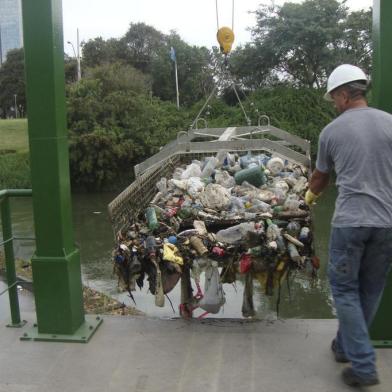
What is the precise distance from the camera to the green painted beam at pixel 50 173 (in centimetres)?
358

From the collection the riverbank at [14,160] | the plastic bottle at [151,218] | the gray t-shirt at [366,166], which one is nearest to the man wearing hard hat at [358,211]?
the gray t-shirt at [366,166]

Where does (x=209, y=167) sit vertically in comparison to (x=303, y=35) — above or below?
below

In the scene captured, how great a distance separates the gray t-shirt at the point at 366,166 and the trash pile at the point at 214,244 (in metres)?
0.96

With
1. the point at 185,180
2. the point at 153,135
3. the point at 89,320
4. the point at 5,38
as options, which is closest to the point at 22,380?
the point at 89,320

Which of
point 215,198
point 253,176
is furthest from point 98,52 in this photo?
point 215,198

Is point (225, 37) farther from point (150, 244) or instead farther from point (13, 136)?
point (13, 136)

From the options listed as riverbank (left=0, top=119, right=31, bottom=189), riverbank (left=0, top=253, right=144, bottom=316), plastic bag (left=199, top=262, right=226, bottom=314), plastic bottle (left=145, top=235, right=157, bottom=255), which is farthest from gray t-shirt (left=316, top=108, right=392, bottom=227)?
riverbank (left=0, top=119, right=31, bottom=189)

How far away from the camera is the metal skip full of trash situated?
3914 mm

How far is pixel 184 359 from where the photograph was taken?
347cm

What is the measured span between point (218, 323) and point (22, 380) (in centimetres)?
144

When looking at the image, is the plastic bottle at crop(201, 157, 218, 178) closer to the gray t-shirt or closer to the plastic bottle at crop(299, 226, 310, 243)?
the plastic bottle at crop(299, 226, 310, 243)

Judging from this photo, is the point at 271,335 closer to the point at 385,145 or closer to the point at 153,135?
the point at 385,145

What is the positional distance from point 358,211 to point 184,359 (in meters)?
1.47

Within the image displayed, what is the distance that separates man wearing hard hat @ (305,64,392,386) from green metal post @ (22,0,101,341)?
182 cm
